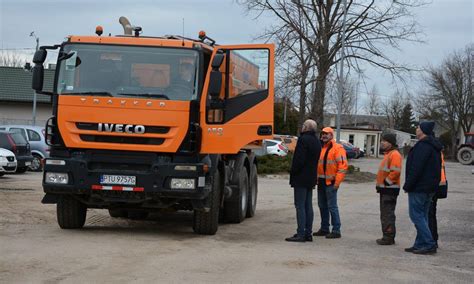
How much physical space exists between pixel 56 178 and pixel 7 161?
11699 mm

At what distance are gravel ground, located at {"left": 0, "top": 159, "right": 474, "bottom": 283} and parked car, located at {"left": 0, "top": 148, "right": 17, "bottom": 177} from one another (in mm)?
6479

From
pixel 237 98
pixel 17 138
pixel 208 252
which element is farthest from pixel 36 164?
pixel 208 252

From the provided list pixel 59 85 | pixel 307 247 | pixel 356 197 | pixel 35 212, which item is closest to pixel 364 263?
pixel 307 247

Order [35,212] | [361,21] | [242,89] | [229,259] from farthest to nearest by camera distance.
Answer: [361,21] < [35,212] < [242,89] < [229,259]

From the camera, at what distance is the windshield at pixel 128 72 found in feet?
35.0

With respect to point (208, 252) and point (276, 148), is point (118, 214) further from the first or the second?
point (276, 148)

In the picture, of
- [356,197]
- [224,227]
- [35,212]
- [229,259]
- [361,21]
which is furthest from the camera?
[361,21]

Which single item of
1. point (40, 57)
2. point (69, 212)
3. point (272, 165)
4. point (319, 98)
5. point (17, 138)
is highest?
point (319, 98)

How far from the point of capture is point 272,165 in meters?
30.8

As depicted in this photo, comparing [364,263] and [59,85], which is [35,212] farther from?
[364,263]

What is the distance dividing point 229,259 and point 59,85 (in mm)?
3894

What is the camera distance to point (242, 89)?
1182cm

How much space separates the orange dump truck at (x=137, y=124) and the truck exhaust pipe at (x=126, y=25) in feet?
2.79

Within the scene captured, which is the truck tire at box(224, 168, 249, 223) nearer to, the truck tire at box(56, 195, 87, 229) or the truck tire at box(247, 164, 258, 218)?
the truck tire at box(247, 164, 258, 218)
